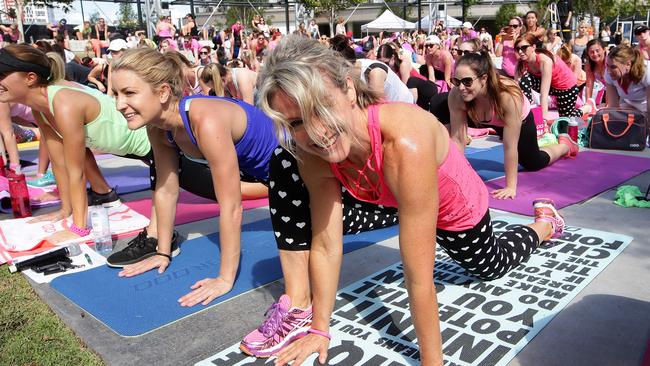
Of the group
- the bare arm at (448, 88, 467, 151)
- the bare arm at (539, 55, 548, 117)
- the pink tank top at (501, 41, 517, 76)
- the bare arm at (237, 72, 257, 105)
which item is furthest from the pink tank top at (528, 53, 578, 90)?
the bare arm at (237, 72, 257, 105)

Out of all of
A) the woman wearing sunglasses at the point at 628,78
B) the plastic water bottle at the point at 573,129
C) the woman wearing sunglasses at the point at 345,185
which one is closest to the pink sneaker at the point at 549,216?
the woman wearing sunglasses at the point at 345,185

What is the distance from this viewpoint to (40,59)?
368 cm

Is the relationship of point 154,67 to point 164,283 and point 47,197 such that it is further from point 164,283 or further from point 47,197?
point 47,197

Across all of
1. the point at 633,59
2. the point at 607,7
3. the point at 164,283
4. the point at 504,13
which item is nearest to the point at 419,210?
the point at 164,283

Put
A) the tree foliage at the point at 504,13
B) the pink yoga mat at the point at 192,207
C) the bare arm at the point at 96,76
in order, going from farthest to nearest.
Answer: the tree foliage at the point at 504,13 → the bare arm at the point at 96,76 → the pink yoga mat at the point at 192,207

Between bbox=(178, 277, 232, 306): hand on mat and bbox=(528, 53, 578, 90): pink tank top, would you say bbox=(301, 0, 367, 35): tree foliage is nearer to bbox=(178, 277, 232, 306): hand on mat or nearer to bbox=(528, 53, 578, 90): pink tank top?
bbox=(528, 53, 578, 90): pink tank top

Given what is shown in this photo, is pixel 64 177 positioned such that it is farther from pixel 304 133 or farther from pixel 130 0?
pixel 130 0

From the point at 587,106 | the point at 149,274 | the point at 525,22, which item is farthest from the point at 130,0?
the point at 149,274

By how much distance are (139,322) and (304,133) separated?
1.41 metres

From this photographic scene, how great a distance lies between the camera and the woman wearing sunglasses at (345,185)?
5.32ft

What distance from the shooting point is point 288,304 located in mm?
2354

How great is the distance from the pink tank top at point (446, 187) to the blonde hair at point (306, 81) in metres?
0.16

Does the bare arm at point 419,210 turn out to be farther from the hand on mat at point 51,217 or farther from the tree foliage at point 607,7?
the tree foliage at point 607,7

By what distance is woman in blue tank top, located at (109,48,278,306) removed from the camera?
2.67 meters
